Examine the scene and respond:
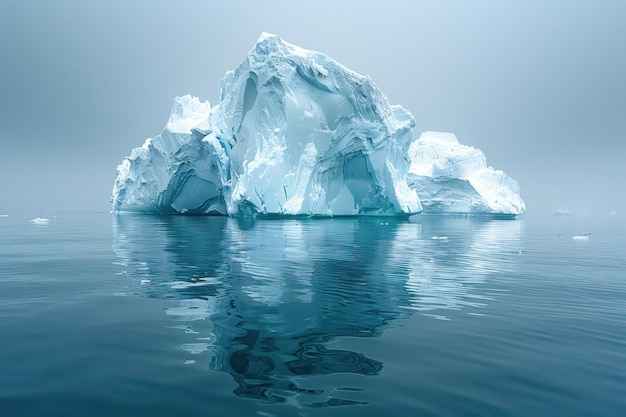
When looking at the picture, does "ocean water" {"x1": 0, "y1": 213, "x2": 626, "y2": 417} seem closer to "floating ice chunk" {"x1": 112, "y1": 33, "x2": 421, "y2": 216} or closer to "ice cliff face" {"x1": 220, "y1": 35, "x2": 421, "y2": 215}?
"ice cliff face" {"x1": 220, "y1": 35, "x2": 421, "y2": 215}

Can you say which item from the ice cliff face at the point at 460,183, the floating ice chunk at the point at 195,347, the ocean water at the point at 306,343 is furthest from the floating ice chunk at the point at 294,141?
the floating ice chunk at the point at 195,347

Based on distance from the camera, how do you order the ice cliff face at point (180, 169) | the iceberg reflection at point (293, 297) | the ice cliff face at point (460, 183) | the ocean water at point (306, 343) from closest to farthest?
the ocean water at point (306, 343)
the iceberg reflection at point (293, 297)
the ice cliff face at point (180, 169)
the ice cliff face at point (460, 183)

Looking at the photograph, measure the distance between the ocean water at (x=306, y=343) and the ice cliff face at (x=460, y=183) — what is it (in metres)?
38.4

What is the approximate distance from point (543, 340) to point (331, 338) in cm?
218

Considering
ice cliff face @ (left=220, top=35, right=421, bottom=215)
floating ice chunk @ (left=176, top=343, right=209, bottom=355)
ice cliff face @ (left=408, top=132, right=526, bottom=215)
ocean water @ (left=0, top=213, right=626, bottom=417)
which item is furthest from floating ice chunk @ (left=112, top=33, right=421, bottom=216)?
floating ice chunk @ (left=176, top=343, right=209, bottom=355)

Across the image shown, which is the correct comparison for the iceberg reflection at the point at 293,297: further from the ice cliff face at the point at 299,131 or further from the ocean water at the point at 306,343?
the ice cliff face at the point at 299,131

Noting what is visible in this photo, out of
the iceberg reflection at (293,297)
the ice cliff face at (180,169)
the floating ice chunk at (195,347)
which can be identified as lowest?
the floating ice chunk at (195,347)

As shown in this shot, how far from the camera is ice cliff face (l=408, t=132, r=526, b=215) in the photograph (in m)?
44.8

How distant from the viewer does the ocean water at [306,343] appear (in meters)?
2.70

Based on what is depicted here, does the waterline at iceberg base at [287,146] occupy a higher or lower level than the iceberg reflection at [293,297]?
higher

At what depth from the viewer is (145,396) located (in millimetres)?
2729

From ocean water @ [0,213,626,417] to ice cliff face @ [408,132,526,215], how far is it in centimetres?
3842

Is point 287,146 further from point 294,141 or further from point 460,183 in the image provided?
point 460,183

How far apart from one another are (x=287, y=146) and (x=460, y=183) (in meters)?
25.3
